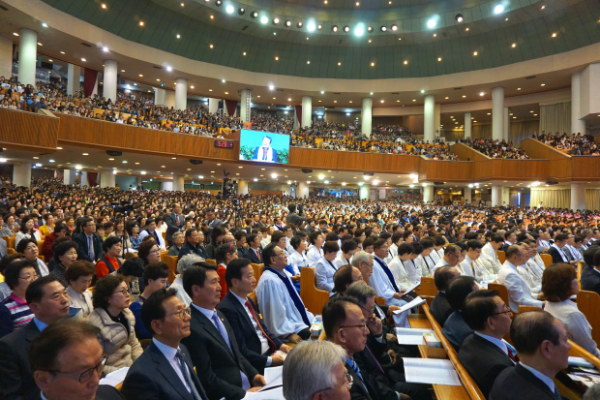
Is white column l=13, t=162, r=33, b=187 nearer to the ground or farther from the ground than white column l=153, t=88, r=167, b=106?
nearer to the ground

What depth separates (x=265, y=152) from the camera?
1789 centimetres

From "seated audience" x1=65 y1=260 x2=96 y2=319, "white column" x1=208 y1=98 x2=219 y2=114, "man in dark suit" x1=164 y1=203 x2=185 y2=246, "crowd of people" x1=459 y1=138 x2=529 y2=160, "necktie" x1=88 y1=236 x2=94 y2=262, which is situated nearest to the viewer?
"seated audience" x1=65 y1=260 x2=96 y2=319

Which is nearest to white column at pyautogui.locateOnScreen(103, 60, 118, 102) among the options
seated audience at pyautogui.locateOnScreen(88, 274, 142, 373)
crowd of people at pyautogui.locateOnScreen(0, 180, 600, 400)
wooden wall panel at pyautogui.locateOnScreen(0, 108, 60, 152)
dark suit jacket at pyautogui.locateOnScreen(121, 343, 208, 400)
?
wooden wall panel at pyautogui.locateOnScreen(0, 108, 60, 152)

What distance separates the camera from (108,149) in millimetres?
14812

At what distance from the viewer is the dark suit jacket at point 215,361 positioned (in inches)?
80.7

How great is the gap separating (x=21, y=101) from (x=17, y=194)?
3.08m

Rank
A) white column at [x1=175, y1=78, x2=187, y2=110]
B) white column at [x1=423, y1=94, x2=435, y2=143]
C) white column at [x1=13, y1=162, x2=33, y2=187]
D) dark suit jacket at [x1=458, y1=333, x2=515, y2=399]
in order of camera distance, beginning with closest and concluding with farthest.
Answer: dark suit jacket at [x1=458, y1=333, x2=515, y2=399] → white column at [x1=13, y1=162, x2=33, y2=187] → white column at [x1=175, y1=78, x2=187, y2=110] → white column at [x1=423, y1=94, x2=435, y2=143]

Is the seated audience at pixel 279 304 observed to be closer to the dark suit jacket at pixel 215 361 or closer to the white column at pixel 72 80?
the dark suit jacket at pixel 215 361

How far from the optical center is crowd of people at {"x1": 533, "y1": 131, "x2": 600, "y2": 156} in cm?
1644

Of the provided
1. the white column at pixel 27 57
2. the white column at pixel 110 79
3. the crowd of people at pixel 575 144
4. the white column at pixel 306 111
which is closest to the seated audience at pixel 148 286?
the white column at pixel 27 57

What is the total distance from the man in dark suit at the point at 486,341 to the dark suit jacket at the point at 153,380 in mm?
1582

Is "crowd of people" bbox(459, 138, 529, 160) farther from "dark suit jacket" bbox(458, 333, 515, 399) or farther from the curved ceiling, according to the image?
"dark suit jacket" bbox(458, 333, 515, 399)

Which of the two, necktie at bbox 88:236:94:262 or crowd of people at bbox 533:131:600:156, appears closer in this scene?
necktie at bbox 88:236:94:262

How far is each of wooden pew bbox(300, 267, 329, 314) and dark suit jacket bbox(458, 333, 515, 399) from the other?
211 centimetres
